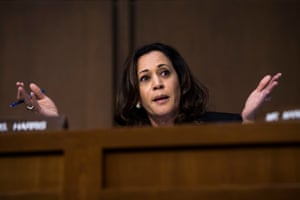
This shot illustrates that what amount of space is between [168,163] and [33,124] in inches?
11.2

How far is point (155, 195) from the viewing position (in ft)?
2.88

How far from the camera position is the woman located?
154 centimetres

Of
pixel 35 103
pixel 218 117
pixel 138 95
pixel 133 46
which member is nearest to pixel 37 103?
pixel 35 103

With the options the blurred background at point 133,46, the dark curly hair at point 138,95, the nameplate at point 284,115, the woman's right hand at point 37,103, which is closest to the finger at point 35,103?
the woman's right hand at point 37,103

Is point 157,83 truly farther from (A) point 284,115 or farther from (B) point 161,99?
(A) point 284,115

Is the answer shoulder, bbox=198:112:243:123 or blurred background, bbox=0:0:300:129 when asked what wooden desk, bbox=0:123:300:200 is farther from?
blurred background, bbox=0:0:300:129

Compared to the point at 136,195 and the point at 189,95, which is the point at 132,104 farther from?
the point at 136,195

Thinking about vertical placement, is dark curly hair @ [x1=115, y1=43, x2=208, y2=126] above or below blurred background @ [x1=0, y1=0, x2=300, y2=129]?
below

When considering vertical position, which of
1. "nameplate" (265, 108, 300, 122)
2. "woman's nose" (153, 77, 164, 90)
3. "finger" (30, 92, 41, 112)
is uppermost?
"woman's nose" (153, 77, 164, 90)

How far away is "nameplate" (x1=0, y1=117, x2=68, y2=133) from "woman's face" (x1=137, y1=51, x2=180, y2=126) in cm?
54

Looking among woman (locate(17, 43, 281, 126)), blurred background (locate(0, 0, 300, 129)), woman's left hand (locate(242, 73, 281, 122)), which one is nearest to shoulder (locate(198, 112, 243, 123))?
woman (locate(17, 43, 281, 126))

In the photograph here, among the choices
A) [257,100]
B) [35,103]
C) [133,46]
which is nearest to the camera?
[257,100]

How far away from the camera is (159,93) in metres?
1.53

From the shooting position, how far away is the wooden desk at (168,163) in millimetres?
877
